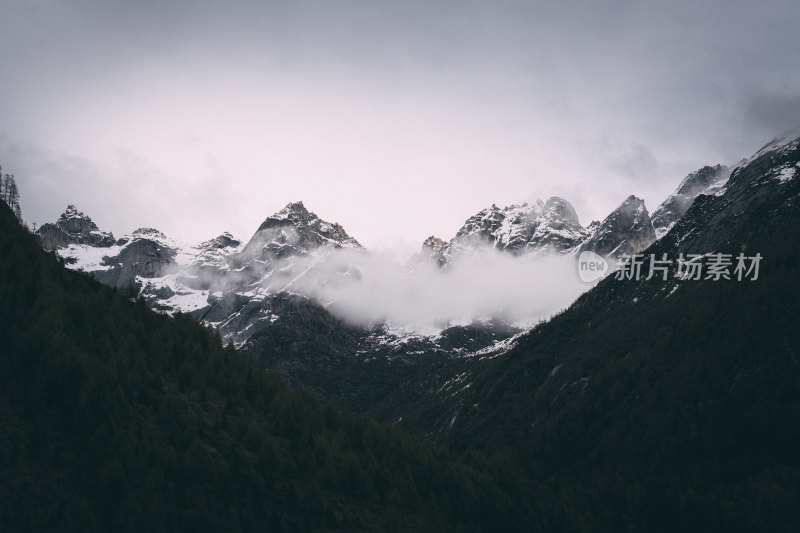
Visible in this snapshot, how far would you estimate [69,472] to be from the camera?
9888 centimetres

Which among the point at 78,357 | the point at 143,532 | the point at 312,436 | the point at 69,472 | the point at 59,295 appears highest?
the point at 59,295

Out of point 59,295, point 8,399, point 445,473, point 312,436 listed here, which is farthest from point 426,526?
point 59,295

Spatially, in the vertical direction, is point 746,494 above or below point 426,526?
above

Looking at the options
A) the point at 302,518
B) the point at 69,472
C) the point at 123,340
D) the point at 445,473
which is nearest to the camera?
the point at 69,472

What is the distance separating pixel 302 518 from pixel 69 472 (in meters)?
37.9

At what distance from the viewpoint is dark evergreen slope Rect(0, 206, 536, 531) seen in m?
97.7

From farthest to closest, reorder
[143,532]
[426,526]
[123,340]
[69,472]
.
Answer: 1. [123,340]
2. [426,526]
3. [69,472]
4. [143,532]

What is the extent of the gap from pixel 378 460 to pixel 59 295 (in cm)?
7760

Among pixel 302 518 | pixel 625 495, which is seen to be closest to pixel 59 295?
pixel 302 518

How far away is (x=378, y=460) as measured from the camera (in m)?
152

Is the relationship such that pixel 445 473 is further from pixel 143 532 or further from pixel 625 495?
pixel 143 532

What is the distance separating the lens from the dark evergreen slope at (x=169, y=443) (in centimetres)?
9771

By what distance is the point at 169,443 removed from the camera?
380 ft

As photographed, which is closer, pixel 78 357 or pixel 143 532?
pixel 143 532
